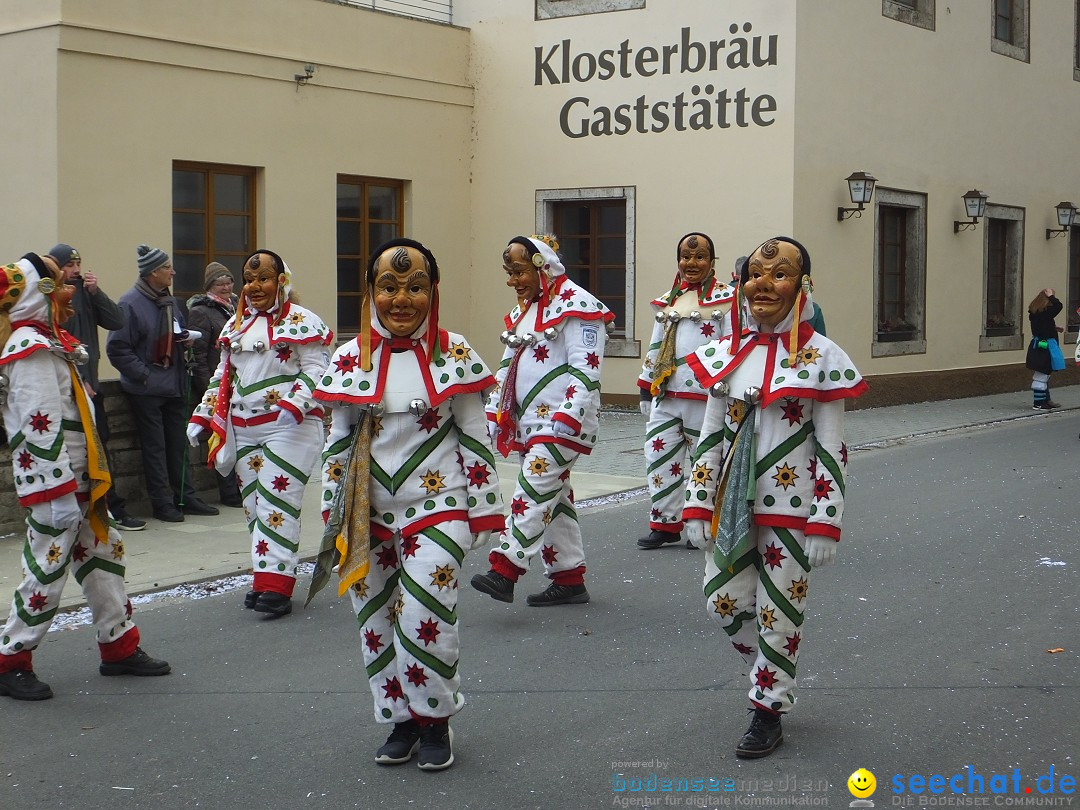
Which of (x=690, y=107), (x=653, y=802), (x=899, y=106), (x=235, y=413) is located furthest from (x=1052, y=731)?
(x=899, y=106)

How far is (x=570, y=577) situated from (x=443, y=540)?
285 centimetres

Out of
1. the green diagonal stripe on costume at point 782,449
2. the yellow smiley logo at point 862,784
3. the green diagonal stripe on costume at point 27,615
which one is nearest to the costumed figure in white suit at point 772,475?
the green diagonal stripe on costume at point 782,449

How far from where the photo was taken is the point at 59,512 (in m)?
5.68

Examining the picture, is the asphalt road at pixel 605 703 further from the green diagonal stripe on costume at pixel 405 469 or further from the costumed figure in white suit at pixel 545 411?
the green diagonal stripe on costume at pixel 405 469

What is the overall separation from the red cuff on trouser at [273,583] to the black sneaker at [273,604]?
2 cm

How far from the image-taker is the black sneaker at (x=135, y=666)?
6121mm

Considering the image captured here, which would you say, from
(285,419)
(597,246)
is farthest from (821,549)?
(597,246)

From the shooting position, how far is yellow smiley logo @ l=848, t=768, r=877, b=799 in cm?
453

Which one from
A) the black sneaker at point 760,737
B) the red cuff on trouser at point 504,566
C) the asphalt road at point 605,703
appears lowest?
the asphalt road at point 605,703

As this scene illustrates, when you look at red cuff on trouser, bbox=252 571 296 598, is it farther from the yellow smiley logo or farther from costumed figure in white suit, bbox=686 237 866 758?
the yellow smiley logo

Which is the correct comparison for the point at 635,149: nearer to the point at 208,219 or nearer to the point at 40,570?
the point at 208,219

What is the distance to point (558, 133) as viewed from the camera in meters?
18.2

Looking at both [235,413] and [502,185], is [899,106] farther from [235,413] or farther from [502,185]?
[235,413]

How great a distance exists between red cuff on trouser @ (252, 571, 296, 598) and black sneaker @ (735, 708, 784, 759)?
3108mm
